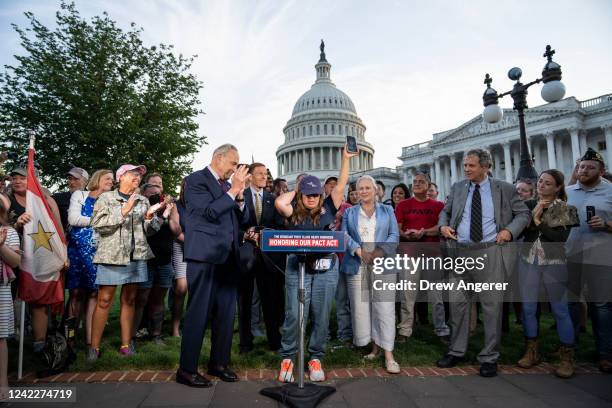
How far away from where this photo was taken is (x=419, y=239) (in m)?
6.04

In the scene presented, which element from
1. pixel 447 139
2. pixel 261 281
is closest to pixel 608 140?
pixel 447 139

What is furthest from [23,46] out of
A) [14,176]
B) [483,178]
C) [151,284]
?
[483,178]

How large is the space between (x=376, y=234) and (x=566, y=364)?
2544mm

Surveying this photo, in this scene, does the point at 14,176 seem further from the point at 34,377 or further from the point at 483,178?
the point at 483,178

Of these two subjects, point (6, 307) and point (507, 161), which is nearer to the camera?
point (6, 307)

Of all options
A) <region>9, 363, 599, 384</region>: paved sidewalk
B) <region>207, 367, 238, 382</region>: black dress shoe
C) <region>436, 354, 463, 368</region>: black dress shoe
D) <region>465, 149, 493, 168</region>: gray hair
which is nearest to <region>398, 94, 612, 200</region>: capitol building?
<region>465, 149, 493, 168</region>: gray hair

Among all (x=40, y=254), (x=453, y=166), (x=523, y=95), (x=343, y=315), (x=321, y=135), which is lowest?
(x=343, y=315)

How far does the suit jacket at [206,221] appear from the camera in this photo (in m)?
3.63

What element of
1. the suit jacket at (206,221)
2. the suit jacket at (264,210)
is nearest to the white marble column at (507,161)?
the suit jacket at (264,210)

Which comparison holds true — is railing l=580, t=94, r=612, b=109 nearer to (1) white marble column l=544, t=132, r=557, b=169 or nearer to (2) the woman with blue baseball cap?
(1) white marble column l=544, t=132, r=557, b=169

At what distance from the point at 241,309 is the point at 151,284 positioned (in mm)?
1391

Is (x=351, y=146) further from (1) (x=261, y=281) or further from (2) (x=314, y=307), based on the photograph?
(1) (x=261, y=281)

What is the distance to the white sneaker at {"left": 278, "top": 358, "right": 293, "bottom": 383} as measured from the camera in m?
3.75

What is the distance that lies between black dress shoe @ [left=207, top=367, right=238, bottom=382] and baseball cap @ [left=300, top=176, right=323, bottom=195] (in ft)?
6.85
